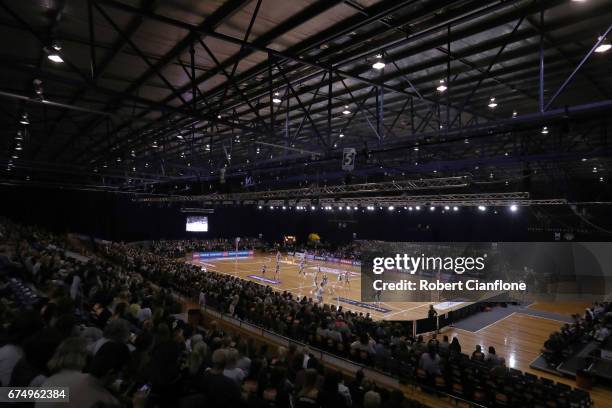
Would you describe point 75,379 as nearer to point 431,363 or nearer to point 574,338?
point 431,363

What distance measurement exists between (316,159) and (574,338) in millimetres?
13343

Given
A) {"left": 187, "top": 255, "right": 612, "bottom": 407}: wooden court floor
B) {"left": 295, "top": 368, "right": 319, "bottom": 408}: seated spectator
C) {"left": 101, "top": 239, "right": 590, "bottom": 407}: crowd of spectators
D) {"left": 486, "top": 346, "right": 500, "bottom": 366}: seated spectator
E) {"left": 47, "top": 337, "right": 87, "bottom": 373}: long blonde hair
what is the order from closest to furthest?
1. {"left": 47, "top": 337, "right": 87, "bottom": 373}: long blonde hair
2. {"left": 295, "top": 368, "right": 319, "bottom": 408}: seated spectator
3. {"left": 101, "top": 239, "right": 590, "bottom": 407}: crowd of spectators
4. {"left": 486, "top": 346, "right": 500, "bottom": 366}: seated spectator
5. {"left": 187, "top": 255, "right": 612, "bottom": 407}: wooden court floor

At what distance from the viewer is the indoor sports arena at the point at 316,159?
475 cm

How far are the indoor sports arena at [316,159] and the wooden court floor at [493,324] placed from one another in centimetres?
17

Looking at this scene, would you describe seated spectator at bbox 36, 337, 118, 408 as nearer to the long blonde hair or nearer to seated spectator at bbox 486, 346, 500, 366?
the long blonde hair

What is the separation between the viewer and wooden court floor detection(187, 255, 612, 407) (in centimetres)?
1495

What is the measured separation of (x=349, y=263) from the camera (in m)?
42.0

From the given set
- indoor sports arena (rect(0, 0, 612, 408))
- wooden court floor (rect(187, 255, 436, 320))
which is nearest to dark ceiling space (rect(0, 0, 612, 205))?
indoor sports arena (rect(0, 0, 612, 408))

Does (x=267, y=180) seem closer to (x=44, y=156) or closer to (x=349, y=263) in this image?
(x=44, y=156)

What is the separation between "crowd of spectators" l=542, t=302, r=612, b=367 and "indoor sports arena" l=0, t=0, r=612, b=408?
0.39 ft

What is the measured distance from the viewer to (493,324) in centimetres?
2011

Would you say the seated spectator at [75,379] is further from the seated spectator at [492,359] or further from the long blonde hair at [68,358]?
the seated spectator at [492,359]

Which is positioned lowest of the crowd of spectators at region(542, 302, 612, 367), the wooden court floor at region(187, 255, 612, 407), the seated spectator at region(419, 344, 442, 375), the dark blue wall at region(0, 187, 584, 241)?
the wooden court floor at region(187, 255, 612, 407)

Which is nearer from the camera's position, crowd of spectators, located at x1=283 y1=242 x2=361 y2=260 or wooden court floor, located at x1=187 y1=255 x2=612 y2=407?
wooden court floor, located at x1=187 y1=255 x2=612 y2=407
